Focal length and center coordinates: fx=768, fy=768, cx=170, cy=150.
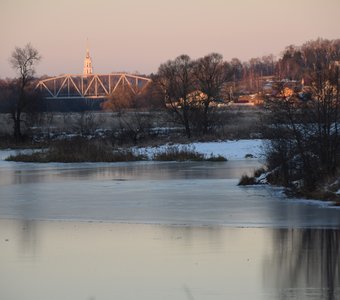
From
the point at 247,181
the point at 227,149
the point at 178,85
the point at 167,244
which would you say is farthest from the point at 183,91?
the point at 167,244

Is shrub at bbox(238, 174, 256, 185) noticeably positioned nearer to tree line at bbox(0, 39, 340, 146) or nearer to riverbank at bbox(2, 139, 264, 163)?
riverbank at bbox(2, 139, 264, 163)

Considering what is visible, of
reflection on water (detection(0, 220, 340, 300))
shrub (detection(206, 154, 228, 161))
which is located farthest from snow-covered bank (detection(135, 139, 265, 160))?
reflection on water (detection(0, 220, 340, 300))

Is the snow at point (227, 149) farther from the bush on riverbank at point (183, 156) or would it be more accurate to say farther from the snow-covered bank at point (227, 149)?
the bush on riverbank at point (183, 156)

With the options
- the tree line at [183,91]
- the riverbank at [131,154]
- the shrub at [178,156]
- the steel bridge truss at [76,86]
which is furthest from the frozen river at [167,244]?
the steel bridge truss at [76,86]

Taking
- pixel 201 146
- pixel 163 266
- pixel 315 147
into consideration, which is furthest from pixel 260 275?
pixel 201 146

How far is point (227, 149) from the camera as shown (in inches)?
1754

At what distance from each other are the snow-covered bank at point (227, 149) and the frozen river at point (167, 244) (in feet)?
58.5

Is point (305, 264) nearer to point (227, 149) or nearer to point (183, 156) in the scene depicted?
point (183, 156)

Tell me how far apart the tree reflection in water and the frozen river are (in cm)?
1

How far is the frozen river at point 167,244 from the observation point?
385 inches

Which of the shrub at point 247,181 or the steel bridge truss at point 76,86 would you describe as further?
the steel bridge truss at point 76,86

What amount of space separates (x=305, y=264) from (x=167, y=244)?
9.40ft

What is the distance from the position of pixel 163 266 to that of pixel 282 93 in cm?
1218

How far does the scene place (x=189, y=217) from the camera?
16750mm
